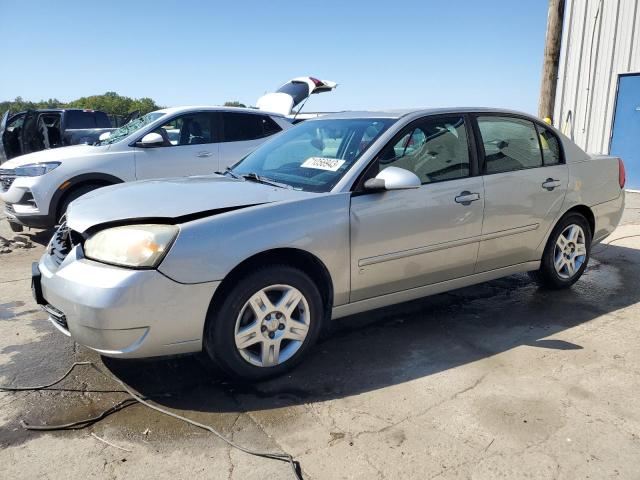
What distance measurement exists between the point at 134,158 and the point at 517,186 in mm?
4747

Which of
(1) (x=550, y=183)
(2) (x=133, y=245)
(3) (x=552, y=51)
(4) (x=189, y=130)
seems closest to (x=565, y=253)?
(1) (x=550, y=183)

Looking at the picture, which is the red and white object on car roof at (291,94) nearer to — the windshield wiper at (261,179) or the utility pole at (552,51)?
the utility pole at (552,51)

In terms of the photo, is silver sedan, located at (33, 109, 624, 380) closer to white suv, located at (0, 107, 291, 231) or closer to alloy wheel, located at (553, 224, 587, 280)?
alloy wheel, located at (553, 224, 587, 280)

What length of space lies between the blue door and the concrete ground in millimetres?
8175

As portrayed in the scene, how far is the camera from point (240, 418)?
2.78m

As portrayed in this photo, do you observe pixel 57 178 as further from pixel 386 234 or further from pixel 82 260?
pixel 386 234

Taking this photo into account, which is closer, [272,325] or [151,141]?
[272,325]

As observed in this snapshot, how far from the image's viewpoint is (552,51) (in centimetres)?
979

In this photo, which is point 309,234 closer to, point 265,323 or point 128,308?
point 265,323

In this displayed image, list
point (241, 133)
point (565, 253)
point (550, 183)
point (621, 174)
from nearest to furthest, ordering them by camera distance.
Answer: point (550, 183)
point (565, 253)
point (621, 174)
point (241, 133)

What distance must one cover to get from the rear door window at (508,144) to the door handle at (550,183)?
15cm

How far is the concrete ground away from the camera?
7.92ft

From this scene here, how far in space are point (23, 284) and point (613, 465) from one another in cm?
515

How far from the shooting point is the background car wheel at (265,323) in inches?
115
